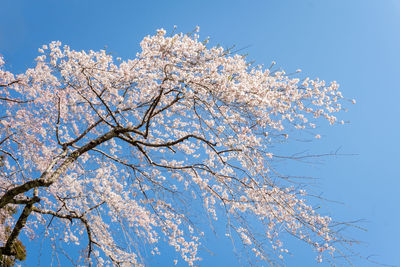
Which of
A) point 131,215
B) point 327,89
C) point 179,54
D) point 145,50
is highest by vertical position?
point 327,89

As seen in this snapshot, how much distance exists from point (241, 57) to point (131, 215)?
4.21 metres

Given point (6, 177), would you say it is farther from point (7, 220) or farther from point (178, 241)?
point (178, 241)

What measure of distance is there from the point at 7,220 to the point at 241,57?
7.40 metres

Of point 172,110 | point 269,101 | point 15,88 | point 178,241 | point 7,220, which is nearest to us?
point 269,101

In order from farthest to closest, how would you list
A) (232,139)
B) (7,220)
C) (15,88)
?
1. (7,220)
2. (15,88)
3. (232,139)

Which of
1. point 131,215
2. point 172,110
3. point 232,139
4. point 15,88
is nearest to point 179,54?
point 232,139

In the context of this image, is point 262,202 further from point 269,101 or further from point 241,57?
point 241,57

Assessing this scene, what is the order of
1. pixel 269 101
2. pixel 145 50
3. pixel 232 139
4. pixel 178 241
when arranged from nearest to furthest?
1. pixel 232 139
2. pixel 269 101
3. pixel 145 50
4. pixel 178 241

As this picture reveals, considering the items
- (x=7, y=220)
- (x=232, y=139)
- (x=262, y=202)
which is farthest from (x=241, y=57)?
(x=7, y=220)

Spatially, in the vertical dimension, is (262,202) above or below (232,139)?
below

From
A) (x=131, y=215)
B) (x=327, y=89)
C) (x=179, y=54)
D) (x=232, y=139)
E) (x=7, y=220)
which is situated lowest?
(x=7, y=220)

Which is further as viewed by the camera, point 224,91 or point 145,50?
point 145,50

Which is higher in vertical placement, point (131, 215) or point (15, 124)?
point (15, 124)

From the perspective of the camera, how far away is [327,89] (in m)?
6.00
